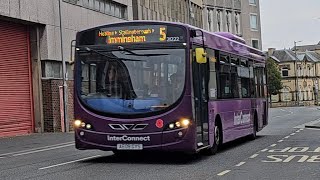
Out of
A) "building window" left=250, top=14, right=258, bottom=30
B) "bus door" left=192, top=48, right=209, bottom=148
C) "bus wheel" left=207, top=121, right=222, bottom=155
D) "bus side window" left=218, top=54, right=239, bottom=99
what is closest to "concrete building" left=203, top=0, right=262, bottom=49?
"building window" left=250, top=14, right=258, bottom=30

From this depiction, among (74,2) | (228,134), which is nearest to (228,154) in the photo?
(228,134)

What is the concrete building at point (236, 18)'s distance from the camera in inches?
2776

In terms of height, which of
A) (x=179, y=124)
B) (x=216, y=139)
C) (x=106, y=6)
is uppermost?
(x=106, y=6)

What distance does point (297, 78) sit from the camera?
119m

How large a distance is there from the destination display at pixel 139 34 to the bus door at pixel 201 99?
0.72 meters

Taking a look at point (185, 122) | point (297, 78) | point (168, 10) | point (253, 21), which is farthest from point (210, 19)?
point (185, 122)

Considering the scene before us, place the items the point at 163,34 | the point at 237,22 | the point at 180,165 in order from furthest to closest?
the point at 237,22 → the point at 163,34 → the point at 180,165

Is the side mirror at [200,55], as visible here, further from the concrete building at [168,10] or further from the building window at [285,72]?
the building window at [285,72]

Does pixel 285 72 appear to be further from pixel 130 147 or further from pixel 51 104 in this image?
pixel 130 147

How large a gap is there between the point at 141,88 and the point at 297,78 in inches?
4263

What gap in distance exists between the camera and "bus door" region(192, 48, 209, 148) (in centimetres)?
1427

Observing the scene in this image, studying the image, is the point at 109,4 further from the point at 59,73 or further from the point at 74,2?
the point at 59,73

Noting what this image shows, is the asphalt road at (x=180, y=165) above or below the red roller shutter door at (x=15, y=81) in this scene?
below

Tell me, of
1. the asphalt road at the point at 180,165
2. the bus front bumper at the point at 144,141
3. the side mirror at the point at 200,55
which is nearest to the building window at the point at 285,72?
the asphalt road at the point at 180,165
